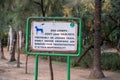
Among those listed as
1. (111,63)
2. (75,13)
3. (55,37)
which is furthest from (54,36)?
(111,63)

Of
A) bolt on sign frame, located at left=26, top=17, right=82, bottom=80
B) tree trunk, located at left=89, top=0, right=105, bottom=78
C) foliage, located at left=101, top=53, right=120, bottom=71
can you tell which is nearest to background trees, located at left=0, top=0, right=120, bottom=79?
foliage, located at left=101, top=53, right=120, bottom=71

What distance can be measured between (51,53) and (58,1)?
6.13 meters

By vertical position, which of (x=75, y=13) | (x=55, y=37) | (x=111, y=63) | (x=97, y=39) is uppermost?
(x=75, y=13)

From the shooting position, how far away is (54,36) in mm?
8805

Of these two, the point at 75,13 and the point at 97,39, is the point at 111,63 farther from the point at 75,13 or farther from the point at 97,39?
the point at 97,39

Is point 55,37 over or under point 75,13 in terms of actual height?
under

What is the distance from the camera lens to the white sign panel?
873 cm

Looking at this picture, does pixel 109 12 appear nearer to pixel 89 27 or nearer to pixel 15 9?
pixel 89 27

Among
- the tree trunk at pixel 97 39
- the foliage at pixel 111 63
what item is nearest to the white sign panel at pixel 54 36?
the tree trunk at pixel 97 39

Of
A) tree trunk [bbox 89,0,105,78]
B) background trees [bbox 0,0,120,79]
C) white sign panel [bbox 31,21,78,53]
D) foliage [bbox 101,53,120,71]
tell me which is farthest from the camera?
foliage [bbox 101,53,120,71]

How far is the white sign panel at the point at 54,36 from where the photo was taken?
8.73 m

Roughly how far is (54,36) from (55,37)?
0.15 ft

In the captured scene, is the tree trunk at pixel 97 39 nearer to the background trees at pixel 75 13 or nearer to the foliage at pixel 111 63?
the background trees at pixel 75 13

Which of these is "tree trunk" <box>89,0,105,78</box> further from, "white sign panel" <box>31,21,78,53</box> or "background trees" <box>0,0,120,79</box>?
"white sign panel" <box>31,21,78,53</box>
